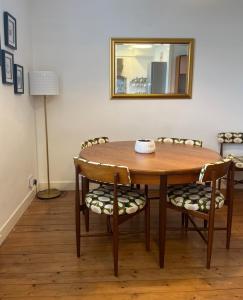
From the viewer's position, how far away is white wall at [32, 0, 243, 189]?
3504 millimetres

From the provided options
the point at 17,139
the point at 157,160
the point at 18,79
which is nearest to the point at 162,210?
the point at 157,160

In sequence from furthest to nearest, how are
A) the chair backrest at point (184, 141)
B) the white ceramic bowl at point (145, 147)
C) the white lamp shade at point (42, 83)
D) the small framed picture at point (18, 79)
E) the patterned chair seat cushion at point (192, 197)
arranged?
the white lamp shade at point (42, 83)
the chair backrest at point (184, 141)
the small framed picture at point (18, 79)
the white ceramic bowl at point (145, 147)
the patterned chair seat cushion at point (192, 197)

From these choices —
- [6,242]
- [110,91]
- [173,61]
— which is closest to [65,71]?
[110,91]

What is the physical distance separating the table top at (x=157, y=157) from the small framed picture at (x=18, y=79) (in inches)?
38.7

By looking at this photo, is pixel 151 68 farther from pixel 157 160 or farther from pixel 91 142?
pixel 157 160

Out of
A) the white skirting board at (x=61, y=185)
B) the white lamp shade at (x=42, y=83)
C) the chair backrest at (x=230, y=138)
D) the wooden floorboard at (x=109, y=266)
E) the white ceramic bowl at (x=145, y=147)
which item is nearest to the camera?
the wooden floorboard at (x=109, y=266)

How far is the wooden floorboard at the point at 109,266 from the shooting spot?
1.90 meters

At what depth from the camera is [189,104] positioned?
3758 mm

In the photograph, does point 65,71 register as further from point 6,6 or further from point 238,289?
point 238,289

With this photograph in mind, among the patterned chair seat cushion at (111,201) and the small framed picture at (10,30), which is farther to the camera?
the small framed picture at (10,30)

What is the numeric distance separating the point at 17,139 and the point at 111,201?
4.59 ft

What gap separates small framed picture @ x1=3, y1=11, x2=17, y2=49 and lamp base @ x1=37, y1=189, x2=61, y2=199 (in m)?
1.76

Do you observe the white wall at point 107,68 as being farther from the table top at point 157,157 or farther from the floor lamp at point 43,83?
the table top at point 157,157

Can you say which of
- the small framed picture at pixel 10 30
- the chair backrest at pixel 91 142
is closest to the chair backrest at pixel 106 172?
the chair backrest at pixel 91 142
